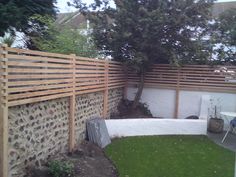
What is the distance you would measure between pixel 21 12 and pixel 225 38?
674cm

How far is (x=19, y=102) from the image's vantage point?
4742 millimetres

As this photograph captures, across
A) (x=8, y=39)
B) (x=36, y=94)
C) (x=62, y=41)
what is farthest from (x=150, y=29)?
(x=36, y=94)

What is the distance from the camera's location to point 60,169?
209 inches

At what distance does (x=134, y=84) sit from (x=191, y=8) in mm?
3360

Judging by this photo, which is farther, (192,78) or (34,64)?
(192,78)

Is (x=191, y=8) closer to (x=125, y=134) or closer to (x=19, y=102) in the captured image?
(x=125, y=134)

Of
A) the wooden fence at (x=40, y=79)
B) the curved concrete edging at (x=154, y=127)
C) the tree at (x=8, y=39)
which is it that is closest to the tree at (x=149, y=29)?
the wooden fence at (x=40, y=79)

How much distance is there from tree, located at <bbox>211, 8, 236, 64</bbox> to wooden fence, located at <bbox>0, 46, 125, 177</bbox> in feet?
14.1

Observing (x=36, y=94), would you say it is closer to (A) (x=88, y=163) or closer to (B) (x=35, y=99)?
(B) (x=35, y=99)

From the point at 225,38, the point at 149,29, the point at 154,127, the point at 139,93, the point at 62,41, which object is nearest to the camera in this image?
the point at 62,41

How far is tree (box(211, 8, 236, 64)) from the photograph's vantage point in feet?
34.0

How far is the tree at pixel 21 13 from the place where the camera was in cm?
894

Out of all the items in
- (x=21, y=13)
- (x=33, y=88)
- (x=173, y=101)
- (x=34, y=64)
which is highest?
(x=21, y=13)

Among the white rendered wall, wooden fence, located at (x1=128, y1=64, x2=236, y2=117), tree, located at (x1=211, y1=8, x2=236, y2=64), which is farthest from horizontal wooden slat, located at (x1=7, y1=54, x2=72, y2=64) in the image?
tree, located at (x1=211, y1=8, x2=236, y2=64)
